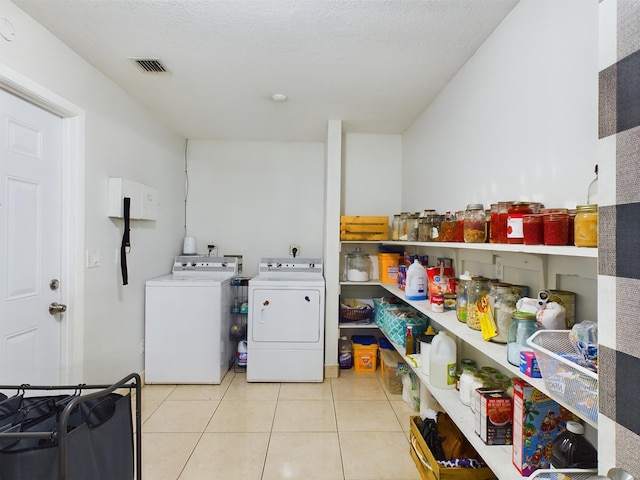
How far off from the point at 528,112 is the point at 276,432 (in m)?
2.34

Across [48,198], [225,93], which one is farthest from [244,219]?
[48,198]

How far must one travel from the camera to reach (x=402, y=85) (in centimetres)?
248

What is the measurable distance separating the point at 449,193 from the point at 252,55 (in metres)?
1.60

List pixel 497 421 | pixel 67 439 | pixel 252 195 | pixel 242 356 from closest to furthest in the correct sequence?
pixel 67 439 < pixel 497 421 < pixel 242 356 < pixel 252 195

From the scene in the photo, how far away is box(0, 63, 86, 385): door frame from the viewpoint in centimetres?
209

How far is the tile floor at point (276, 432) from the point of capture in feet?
6.13

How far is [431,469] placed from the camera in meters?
1.64

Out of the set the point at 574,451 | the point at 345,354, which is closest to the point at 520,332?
the point at 574,451

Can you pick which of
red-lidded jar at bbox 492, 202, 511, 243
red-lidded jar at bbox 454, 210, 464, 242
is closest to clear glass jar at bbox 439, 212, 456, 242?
red-lidded jar at bbox 454, 210, 464, 242

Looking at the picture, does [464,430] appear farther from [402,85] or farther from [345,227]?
[402,85]

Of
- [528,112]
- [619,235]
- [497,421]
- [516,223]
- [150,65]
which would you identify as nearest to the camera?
[619,235]

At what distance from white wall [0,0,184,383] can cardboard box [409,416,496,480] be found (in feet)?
6.97

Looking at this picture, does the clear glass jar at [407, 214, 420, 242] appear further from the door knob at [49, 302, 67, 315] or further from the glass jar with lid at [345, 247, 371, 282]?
the door knob at [49, 302, 67, 315]

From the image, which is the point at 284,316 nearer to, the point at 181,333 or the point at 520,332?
the point at 181,333
